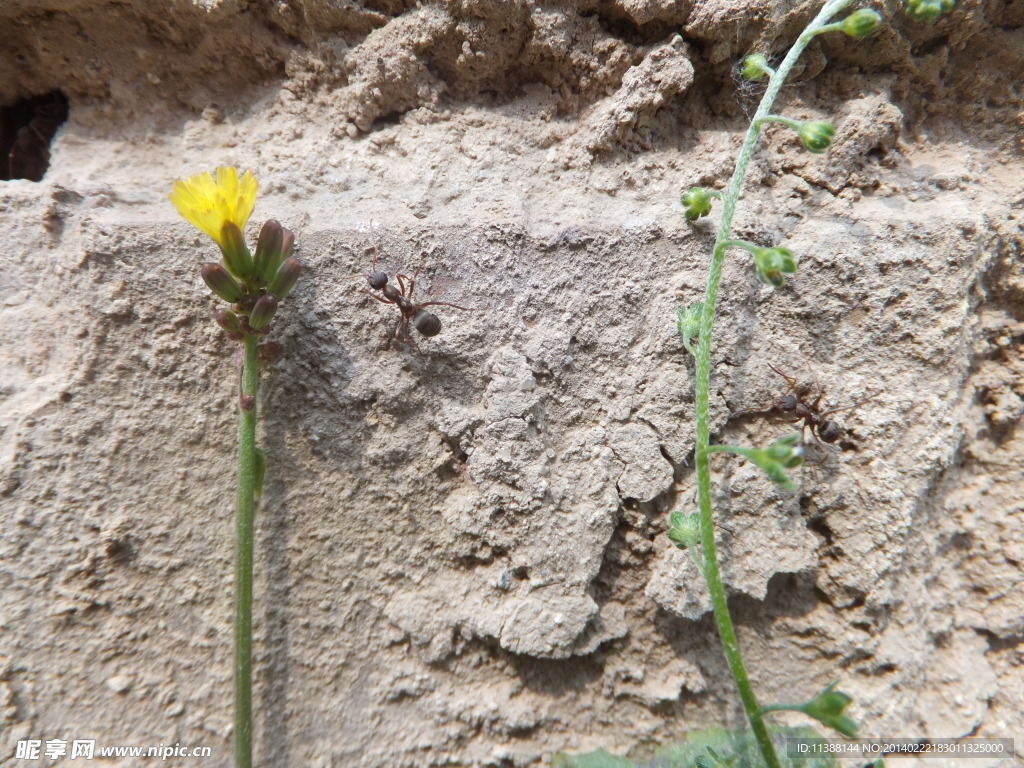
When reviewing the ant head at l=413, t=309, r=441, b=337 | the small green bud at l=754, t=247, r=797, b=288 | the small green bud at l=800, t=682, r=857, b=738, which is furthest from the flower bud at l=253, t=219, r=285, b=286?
the small green bud at l=800, t=682, r=857, b=738

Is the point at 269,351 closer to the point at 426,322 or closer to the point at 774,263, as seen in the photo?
the point at 426,322

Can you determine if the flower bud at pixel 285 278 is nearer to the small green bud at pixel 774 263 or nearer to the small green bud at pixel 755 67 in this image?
the small green bud at pixel 774 263

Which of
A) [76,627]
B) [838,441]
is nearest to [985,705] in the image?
[838,441]

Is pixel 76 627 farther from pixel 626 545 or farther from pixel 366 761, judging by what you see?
pixel 626 545

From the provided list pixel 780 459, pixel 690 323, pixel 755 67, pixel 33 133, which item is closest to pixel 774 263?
pixel 690 323

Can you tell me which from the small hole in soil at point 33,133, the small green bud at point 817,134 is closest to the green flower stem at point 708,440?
the small green bud at point 817,134
